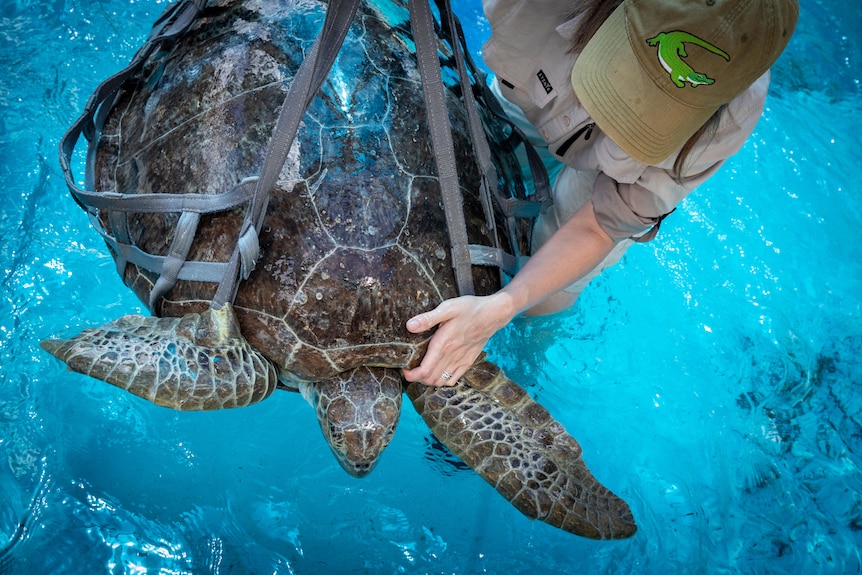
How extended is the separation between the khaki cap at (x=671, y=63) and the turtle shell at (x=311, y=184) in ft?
1.69

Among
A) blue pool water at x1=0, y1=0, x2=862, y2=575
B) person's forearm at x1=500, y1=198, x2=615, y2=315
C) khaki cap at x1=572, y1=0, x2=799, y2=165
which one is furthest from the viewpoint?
blue pool water at x1=0, y1=0, x2=862, y2=575

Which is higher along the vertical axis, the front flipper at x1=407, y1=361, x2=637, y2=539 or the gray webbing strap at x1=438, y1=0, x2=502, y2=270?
the gray webbing strap at x1=438, y1=0, x2=502, y2=270

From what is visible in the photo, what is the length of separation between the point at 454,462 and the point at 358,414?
779 mm

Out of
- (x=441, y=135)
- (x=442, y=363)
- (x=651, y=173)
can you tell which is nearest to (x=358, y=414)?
(x=442, y=363)

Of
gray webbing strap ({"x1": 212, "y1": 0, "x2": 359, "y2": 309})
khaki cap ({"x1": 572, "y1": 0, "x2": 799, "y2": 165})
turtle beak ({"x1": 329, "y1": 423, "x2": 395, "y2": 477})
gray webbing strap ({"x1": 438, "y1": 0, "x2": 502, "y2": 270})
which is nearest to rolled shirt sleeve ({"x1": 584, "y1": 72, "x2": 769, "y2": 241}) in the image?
khaki cap ({"x1": 572, "y1": 0, "x2": 799, "y2": 165})

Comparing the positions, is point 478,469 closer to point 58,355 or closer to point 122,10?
point 58,355

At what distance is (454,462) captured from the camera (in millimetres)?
2277

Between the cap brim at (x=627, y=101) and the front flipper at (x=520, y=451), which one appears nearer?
the cap brim at (x=627, y=101)

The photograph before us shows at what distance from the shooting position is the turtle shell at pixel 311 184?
5.14 ft

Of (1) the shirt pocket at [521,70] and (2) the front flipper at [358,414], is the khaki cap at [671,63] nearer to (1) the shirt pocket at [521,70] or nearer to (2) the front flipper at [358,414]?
(1) the shirt pocket at [521,70]

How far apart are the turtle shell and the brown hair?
451mm

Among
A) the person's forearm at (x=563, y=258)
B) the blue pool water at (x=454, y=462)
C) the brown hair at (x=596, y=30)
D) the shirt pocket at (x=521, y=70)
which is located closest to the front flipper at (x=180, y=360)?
the person's forearm at (x=563, y=258)

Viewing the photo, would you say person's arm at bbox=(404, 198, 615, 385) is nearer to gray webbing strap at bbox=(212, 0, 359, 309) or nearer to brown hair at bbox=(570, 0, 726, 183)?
brown hair at bbox=(570, 0, 726, 183)

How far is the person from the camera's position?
48.9 inches
